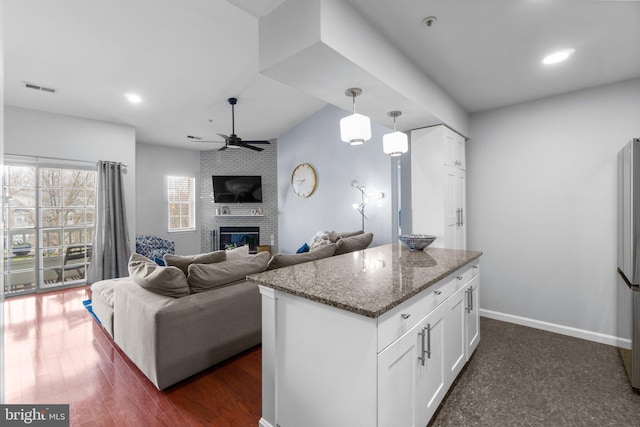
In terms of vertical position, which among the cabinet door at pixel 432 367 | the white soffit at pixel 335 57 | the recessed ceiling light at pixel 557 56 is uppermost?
the recessed ceiling light at pixel 557 56

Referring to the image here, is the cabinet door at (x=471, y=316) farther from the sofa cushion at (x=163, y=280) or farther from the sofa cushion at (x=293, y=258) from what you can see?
the sofa cushion at (x=163, y=280)

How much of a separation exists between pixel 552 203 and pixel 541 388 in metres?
1.97

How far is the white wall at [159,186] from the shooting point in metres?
6.72

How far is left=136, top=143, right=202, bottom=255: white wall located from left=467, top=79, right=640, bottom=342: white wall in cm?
629

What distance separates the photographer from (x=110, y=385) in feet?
7.52

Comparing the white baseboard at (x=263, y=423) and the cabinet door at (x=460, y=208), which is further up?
the cabinet door at (x=460, y=208)

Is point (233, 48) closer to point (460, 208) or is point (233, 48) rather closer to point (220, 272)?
point (220, 272)

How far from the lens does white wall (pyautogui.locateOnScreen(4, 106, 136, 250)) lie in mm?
4469

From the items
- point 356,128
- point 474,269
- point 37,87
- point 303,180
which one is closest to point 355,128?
point 356,128

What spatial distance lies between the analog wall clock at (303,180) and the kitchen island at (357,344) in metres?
4.22

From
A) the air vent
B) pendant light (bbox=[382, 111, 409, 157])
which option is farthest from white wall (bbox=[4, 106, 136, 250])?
pendant light (bbox=[382, 111, 409, 157])

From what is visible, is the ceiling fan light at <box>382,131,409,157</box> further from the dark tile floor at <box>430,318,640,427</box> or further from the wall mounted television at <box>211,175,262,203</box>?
the wall mounted television at <box>211,175,262,203</box>

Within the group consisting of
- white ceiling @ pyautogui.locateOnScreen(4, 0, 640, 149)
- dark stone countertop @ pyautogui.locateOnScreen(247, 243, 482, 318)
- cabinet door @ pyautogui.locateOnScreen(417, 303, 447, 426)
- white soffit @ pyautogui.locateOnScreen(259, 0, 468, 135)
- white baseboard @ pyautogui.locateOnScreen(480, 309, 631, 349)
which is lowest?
white baseboard @ pyautogui.locateOnScreen(480, 309, 631, 349)

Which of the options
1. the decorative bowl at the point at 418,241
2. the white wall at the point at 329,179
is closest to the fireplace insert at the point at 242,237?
the white wall at the point at 329,179
